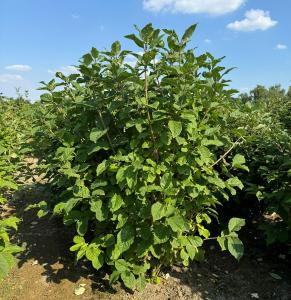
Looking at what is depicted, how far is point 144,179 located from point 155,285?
124 centimetres

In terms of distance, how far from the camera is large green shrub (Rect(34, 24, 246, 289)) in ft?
10.0

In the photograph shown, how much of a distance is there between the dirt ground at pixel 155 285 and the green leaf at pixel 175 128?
1645 mm

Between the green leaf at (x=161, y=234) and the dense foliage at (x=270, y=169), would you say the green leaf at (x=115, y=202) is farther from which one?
the dense foliage at (x=270, y=169)

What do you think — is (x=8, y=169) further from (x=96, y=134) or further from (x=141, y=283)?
(x=141, y=283)

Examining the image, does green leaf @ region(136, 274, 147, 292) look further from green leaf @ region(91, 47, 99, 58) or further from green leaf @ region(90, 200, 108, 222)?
green leaf @ region(91, 47, 99, 58)

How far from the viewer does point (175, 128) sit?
116 inches

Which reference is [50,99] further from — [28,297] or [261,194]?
[261,194]

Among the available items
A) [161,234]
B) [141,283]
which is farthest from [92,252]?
[161,234]

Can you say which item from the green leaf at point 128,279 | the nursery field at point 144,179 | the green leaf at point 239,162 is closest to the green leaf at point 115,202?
the nursery field at point 144,179

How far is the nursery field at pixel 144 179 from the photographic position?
10.2 feet

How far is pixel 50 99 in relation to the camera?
3.62 meters

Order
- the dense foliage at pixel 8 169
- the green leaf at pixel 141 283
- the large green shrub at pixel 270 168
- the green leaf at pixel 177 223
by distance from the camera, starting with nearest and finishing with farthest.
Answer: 1. the dense foliage at pixel 8 169
2. the green leaf at pixel 177 223
3. the green leaf at pixel 141 283
4. the large green shrub at pixel 270 168

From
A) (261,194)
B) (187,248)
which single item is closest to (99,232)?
(187,248)

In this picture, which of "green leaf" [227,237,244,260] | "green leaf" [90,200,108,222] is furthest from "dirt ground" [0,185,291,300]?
"green leaf" [90,200,108,222]
